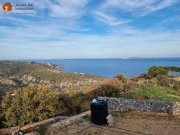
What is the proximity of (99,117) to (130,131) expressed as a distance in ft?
4.67

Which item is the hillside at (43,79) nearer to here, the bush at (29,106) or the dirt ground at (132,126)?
the bush at (29,106)

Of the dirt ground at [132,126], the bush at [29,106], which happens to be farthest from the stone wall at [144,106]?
the bush at [29,106]

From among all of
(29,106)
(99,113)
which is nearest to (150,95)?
(99,113)

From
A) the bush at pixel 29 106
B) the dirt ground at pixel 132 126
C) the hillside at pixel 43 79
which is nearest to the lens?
the dirt ground at pixel 132 126

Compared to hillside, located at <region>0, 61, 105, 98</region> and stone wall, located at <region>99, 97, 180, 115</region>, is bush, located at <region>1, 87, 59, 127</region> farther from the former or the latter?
hillside, located at <region>0, 61, 105, 98</region>

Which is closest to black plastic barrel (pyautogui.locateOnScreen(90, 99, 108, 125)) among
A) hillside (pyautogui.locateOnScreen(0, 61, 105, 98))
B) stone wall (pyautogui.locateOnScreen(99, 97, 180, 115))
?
stone wall (pyautogui.locateOnScreen(99, 97, 180, 115))

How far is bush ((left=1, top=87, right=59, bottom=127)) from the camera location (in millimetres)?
11250

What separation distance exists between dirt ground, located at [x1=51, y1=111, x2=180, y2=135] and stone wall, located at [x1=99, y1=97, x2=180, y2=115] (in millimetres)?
417

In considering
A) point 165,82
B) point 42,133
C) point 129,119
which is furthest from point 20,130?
point 165,82

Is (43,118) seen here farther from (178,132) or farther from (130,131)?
(178,132)

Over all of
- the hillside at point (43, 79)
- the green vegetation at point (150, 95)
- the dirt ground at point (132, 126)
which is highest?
the green vegetation at point (150, 95)

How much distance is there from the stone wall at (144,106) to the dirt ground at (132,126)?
417 millimetres

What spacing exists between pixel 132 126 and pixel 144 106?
2456 mm

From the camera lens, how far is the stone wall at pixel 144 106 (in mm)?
10578
